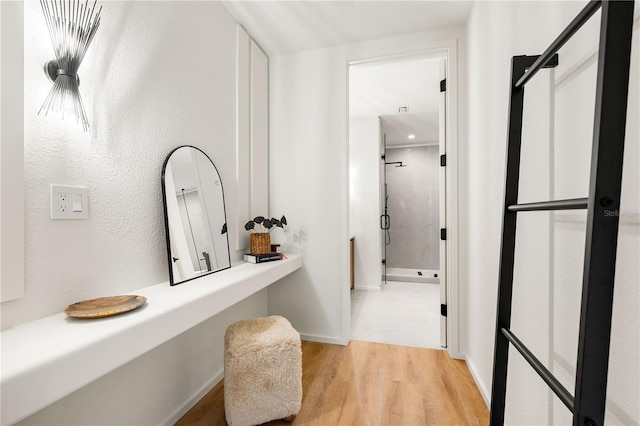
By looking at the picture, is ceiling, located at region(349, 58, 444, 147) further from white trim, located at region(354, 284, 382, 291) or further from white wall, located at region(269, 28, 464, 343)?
white trim, located at region(354, 284, 382, 291)

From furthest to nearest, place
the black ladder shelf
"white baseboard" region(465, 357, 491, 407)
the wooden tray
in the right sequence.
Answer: "white baseboard" region(465, 357, 491, 407) → the wooden tray → the black ladder shelf

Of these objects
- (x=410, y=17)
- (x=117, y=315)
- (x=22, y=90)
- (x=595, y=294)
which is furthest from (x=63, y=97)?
(x=410, y=17)

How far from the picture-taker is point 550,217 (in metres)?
1.05

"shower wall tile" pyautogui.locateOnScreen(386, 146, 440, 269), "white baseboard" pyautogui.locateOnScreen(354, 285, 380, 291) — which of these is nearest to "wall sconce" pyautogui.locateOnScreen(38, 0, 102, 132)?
"white baseboard" pyautogui.locateOnScreen(354, 285, 380, 291)

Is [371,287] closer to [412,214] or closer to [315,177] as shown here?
[412,214]

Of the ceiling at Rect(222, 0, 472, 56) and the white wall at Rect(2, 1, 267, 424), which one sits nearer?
the white wall at Rect(2, 1, 267, 424)

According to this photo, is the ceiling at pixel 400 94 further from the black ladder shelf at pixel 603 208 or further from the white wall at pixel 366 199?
the black ladder shelf at pixel 603 208

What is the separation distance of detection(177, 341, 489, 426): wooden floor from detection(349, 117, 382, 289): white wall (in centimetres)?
208

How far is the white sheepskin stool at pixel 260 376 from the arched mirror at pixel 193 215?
1.48 ft

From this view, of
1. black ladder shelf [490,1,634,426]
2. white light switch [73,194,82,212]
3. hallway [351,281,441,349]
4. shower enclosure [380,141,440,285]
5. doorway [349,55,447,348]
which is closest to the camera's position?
black ladder shelf [490,1,634,426]

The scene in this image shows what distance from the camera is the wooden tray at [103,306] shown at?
3.44 ft

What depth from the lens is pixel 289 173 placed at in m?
2.70

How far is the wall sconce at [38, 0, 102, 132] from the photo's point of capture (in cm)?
109

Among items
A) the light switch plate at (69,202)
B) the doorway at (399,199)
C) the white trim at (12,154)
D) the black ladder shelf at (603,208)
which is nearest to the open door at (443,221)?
the doorway at (399,199)
